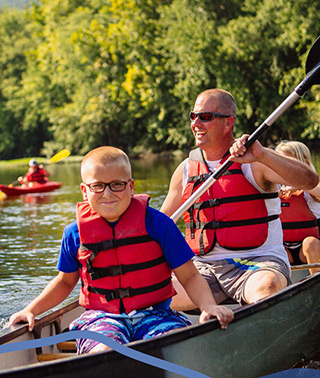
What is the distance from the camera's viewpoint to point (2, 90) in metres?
38.9

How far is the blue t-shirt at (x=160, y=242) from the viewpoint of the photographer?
8.06 feet

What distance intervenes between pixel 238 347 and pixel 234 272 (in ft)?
1.65

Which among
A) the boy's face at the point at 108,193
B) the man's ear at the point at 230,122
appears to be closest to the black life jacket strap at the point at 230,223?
the man's ear at the point at 230,122

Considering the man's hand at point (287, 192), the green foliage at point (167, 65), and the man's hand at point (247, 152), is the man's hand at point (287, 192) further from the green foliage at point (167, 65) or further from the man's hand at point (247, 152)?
the green foliage at point (167, 65)

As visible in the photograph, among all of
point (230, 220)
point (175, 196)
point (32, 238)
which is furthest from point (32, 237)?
point (230, 220)

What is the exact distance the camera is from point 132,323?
8.11ft

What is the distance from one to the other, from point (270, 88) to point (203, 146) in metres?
15.9

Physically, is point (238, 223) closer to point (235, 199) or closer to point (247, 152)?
point (235, 199)

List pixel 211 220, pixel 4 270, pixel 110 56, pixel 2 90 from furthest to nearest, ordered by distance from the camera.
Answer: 1. pixel 2 90
2. pixel 110 56
3. pixel 4 270
4. pixel 211 220

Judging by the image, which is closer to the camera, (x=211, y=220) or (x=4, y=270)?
(x=211, y=220)

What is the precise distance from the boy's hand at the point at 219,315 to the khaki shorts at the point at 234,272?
0.55 metres

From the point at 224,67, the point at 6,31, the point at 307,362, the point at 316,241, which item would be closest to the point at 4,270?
the point at 316,241

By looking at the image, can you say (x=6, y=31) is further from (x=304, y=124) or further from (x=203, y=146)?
(x=203, y=146)

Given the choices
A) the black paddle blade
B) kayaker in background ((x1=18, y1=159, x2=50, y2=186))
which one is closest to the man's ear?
the black paddle blade
